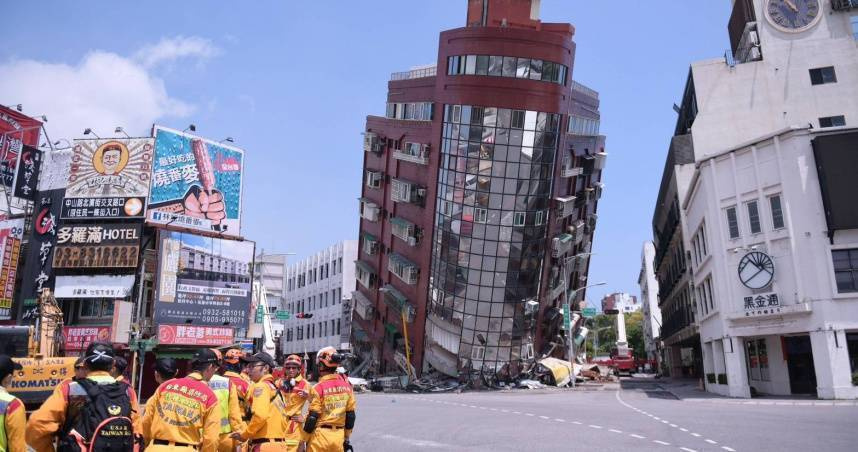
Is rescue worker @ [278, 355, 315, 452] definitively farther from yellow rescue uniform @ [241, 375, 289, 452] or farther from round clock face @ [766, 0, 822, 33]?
round clock face @ [766, 0, 822, 33]

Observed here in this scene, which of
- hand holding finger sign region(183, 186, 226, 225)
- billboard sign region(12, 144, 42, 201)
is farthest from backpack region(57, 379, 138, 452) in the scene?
billboard sign region(12, 144, 42, 201)

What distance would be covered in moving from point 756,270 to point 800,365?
17.8ft

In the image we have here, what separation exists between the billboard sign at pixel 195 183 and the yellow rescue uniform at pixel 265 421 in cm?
3857

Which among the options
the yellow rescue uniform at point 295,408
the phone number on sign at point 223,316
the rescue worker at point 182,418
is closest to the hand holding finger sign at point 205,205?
the phone number on sign at point 223,316

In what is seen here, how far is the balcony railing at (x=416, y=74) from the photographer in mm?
51875

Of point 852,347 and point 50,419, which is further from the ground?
point 852,347

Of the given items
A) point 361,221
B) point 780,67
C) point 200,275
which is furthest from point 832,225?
point 361,221

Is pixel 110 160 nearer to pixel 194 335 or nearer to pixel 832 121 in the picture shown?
pixel 194 335

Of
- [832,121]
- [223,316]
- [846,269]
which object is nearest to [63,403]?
[846,269]

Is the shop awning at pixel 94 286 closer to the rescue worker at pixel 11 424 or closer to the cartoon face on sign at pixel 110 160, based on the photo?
the cartoon face on sign at pixel 110 160

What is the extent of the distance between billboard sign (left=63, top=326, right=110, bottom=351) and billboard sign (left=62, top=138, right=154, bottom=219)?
24.6 ft

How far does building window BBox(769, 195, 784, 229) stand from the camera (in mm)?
28266

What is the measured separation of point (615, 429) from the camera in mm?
16562

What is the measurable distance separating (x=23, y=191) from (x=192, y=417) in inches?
1878
